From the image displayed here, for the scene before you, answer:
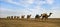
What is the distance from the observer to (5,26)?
16.7 metres

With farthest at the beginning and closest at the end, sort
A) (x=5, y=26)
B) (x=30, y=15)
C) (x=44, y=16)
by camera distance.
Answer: (x=30, y=15)
(x=44, y=16)
(x=5, y=26)

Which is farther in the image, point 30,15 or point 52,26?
point 30,15

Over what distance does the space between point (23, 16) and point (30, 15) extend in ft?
6.68

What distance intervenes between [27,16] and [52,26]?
10.5m

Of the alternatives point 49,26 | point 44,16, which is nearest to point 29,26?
point 49,26

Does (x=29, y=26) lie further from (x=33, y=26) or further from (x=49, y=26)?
(x=49, y=26)

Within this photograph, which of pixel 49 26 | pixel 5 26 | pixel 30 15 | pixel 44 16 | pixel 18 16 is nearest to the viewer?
pixel 5 26

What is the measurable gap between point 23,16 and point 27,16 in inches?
68.5

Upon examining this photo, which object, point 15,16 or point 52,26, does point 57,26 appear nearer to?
point 52,26

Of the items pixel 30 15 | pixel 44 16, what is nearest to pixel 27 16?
pixel 30 15

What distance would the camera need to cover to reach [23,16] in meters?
29.9

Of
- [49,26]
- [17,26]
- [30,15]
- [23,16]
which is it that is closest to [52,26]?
[49,26]

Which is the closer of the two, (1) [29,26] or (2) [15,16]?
(1) [29,26]

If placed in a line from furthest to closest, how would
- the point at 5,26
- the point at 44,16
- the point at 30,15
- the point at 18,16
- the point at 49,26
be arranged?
the point at 18,16, the point at 30,15, the point at 44,16, the point at 49,26, the point at 5,26
